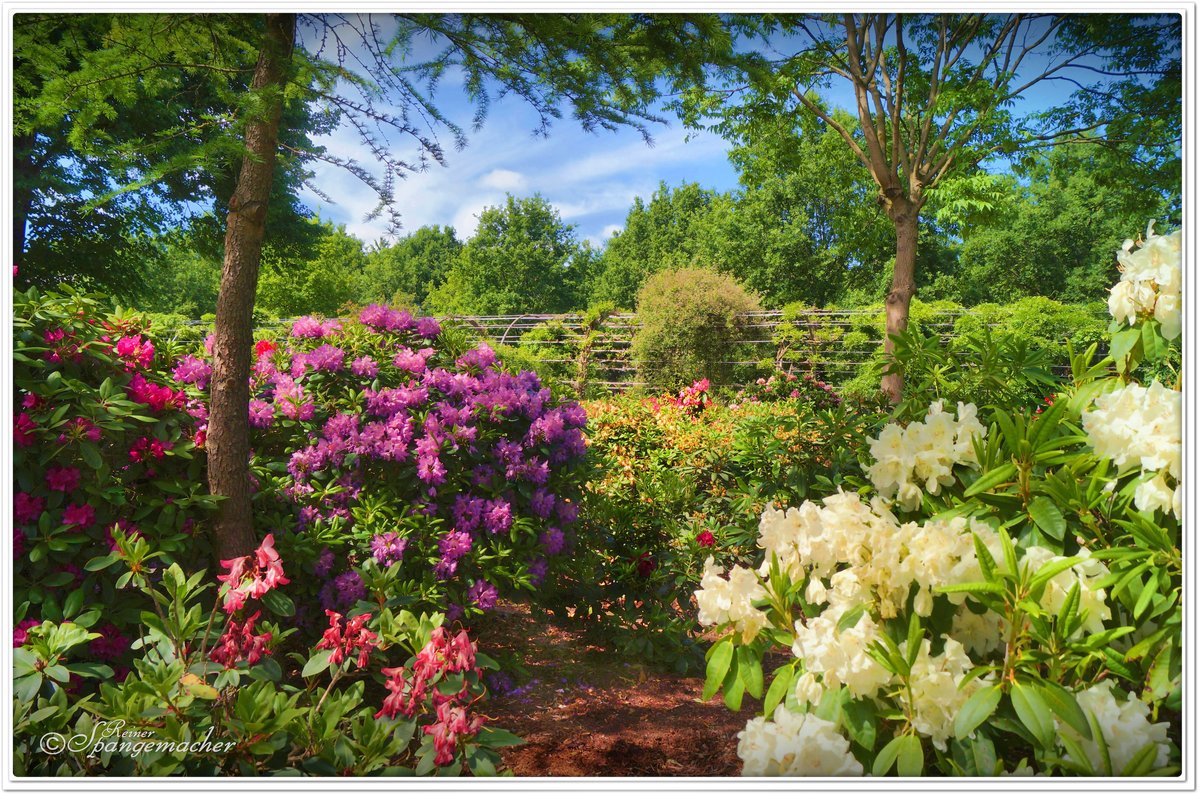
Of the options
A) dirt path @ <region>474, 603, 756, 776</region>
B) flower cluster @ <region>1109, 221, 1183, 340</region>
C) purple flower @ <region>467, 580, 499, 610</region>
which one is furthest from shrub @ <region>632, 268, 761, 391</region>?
flower cluster @ <region>1109, 221, 1183, 340</region>

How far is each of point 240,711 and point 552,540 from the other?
119 centimetres

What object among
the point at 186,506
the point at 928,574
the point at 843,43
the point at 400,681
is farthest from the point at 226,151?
the point at 843,43

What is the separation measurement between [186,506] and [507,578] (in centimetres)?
87

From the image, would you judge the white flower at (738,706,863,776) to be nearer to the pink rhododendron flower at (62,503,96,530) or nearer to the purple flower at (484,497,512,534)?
the purple flower at (484,497,512,534)

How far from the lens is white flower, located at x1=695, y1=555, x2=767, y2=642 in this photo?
112 cm

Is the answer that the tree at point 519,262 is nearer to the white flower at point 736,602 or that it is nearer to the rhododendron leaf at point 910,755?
the white flower at point 736,602

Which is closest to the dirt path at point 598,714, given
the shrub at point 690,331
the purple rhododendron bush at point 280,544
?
the purple rhododendron bush at point 280,544

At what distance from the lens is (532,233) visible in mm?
18781

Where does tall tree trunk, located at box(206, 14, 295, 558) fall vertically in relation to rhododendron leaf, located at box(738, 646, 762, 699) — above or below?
above

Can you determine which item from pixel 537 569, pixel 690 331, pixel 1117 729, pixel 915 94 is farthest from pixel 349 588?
pixel 690 331

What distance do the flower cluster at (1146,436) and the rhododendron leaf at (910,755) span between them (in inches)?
18.6

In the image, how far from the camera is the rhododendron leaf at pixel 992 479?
1132 millimetres

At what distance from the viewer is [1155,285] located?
1110 mm

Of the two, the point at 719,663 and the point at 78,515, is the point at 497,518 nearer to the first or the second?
the point at 78,515
